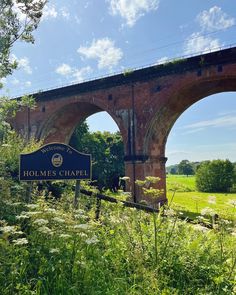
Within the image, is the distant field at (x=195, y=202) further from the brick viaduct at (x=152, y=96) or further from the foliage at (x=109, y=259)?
the brick viaduct at (x=152, y=96)

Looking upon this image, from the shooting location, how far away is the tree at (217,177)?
37.0 m

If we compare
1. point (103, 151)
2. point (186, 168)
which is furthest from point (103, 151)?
point (186, 168)

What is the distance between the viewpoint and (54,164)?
5789 millimetres

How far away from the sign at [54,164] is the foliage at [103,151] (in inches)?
829

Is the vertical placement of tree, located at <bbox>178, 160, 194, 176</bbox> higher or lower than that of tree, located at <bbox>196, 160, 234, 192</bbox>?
higher

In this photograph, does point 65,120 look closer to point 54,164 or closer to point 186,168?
point 54,164

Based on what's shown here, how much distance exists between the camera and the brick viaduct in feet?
51.9

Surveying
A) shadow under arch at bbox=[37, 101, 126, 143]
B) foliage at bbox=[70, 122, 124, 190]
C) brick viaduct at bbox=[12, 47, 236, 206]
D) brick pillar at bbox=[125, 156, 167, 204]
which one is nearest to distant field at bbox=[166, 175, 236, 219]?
brick pillar at bbox=[125, 156, 167, 204]

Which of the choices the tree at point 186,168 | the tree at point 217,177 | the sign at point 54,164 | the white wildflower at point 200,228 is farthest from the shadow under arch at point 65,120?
the tree at point 186,168

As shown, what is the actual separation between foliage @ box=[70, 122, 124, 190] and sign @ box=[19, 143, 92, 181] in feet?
69.1

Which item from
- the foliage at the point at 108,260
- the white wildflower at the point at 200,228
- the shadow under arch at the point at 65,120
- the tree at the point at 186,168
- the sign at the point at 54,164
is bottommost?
the foliage at the point at 108,260

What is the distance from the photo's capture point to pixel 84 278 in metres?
3.37

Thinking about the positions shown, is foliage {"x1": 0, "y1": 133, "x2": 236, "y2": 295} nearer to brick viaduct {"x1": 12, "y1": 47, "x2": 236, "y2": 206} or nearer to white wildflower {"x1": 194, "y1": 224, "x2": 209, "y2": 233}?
white wildflower {"x1": 194, "y1": 224, "x2": 209, "y2": 233}

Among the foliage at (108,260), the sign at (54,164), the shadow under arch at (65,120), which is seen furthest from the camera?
the shadow under arch at (65,120)
